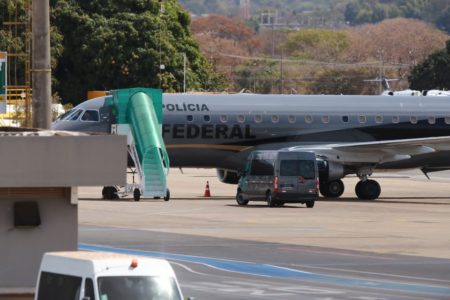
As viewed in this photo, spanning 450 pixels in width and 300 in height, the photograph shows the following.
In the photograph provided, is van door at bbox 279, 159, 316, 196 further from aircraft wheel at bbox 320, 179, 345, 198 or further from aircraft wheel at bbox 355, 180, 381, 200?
aircraft wheel at bbox 355, 180, 381, 200

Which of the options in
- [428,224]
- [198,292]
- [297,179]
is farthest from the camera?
[297,179]

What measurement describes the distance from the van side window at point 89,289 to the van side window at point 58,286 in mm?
147

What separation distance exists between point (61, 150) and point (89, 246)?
45.2ft

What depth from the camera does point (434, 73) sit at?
5463 inches

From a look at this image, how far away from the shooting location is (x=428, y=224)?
41.2 m

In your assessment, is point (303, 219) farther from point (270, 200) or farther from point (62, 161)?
point (62, 161)

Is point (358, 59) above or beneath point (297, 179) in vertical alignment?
above

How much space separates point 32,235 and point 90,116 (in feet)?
97.8

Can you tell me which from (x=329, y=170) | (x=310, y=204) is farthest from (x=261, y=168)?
(x=329, y=170)

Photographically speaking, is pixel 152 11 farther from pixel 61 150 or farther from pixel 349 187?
pixel 61 150

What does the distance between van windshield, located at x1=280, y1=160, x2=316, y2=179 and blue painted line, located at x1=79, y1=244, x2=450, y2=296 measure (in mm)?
15190

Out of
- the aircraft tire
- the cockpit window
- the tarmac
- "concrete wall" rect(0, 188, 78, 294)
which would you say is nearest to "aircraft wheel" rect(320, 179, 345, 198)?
the tarmac

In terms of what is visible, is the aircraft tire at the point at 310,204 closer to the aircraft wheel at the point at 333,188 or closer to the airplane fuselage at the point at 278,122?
the airplane fuselage at the point at 278,122

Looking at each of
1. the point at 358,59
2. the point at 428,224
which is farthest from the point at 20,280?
the point at 358,59
